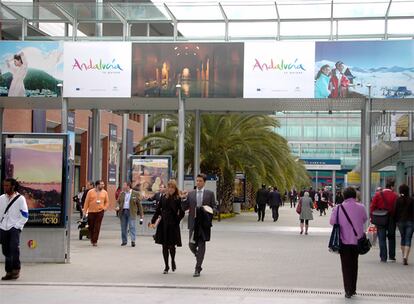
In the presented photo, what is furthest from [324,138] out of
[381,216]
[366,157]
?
[381,216]

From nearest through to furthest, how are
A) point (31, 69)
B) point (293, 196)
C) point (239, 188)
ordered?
point (31, 69)
point (239, 188)
point (293, 196)

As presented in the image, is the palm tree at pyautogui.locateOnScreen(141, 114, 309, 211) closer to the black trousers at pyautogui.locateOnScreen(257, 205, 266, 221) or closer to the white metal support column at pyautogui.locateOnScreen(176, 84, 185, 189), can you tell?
the black trousers at pyautogui.locateOnScreen(257, 205, 266, 221)

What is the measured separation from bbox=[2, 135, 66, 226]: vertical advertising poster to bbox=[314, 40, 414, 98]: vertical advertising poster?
11272 mm

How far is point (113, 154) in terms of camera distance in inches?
1813

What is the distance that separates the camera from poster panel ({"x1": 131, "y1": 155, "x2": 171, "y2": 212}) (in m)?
22.2

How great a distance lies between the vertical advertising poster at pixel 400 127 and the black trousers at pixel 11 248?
2028 cm

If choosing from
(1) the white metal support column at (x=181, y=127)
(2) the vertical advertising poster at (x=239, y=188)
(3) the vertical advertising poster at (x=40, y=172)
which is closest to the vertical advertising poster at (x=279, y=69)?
(1) the white metal support column at (x=181, y=127)

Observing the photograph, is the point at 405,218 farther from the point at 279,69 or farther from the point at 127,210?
the point at 279,69

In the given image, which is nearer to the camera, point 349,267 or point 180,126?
point 349,267

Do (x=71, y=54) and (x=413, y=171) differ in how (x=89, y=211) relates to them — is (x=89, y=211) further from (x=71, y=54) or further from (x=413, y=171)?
(x=413, y=171)

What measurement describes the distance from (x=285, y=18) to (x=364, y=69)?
11.5 ft

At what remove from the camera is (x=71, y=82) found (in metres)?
23.5

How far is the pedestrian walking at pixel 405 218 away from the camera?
14.4 metres

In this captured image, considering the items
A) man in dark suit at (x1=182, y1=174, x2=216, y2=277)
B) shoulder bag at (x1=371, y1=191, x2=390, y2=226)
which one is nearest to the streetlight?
shoulder bag at (x1=371, y1=191, x2=390, y2=226)
